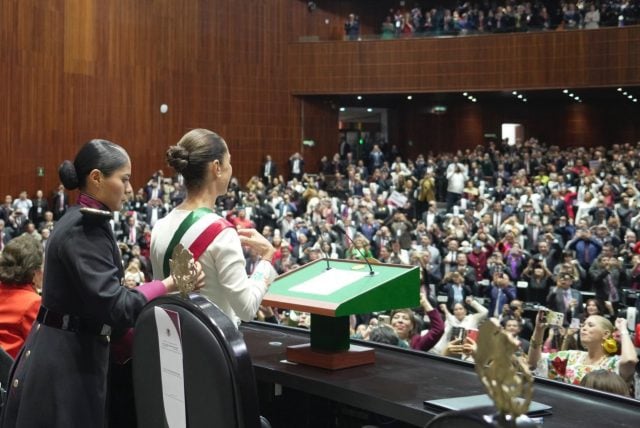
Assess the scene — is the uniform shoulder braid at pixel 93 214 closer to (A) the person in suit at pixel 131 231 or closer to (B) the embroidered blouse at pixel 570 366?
(B) the embroidered blouse at pixel 570 366

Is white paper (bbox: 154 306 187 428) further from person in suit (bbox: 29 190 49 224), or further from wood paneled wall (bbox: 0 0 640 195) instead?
wood paneled wall (bbox: 0 0 640 195)

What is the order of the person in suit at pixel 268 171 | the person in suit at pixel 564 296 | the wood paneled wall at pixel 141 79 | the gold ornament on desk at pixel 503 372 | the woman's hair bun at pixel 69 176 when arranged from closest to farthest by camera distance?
1. the gold ornament on desk at pixel 503 372
2. the woman's hair bun at pixel 69 176
3. the person in suit at pixel 564 296
4. the wood paneled wall at pixel 141 79
5. the person in suit at pixel 268 171

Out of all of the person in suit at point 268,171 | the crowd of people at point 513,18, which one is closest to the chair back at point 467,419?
the crowd of people at point 513,18

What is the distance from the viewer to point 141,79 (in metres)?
19.7

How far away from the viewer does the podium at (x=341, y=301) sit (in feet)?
7.49

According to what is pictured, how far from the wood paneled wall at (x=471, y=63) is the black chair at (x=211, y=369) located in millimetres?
18815

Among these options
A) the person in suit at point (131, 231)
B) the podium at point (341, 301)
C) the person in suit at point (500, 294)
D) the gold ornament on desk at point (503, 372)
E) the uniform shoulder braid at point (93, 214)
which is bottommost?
Result: the person in suit at point (500, 294)

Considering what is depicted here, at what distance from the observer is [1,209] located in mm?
15625

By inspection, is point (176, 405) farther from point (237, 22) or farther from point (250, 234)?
point (237, 22)

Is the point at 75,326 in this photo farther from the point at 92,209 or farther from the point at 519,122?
the point at 519,122

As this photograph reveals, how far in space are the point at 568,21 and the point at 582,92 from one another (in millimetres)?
2464

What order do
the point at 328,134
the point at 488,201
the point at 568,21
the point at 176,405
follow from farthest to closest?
the point at 328,134
the point at 568,21
the point at 488,201
the point at 176,405

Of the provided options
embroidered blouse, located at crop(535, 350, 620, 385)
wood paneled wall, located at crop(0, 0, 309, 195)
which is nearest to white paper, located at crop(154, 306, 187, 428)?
embroidered blouse, located at crop(535, 350, 620, 385)

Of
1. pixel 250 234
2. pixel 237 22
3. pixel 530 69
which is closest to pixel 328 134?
pixel 237 22
